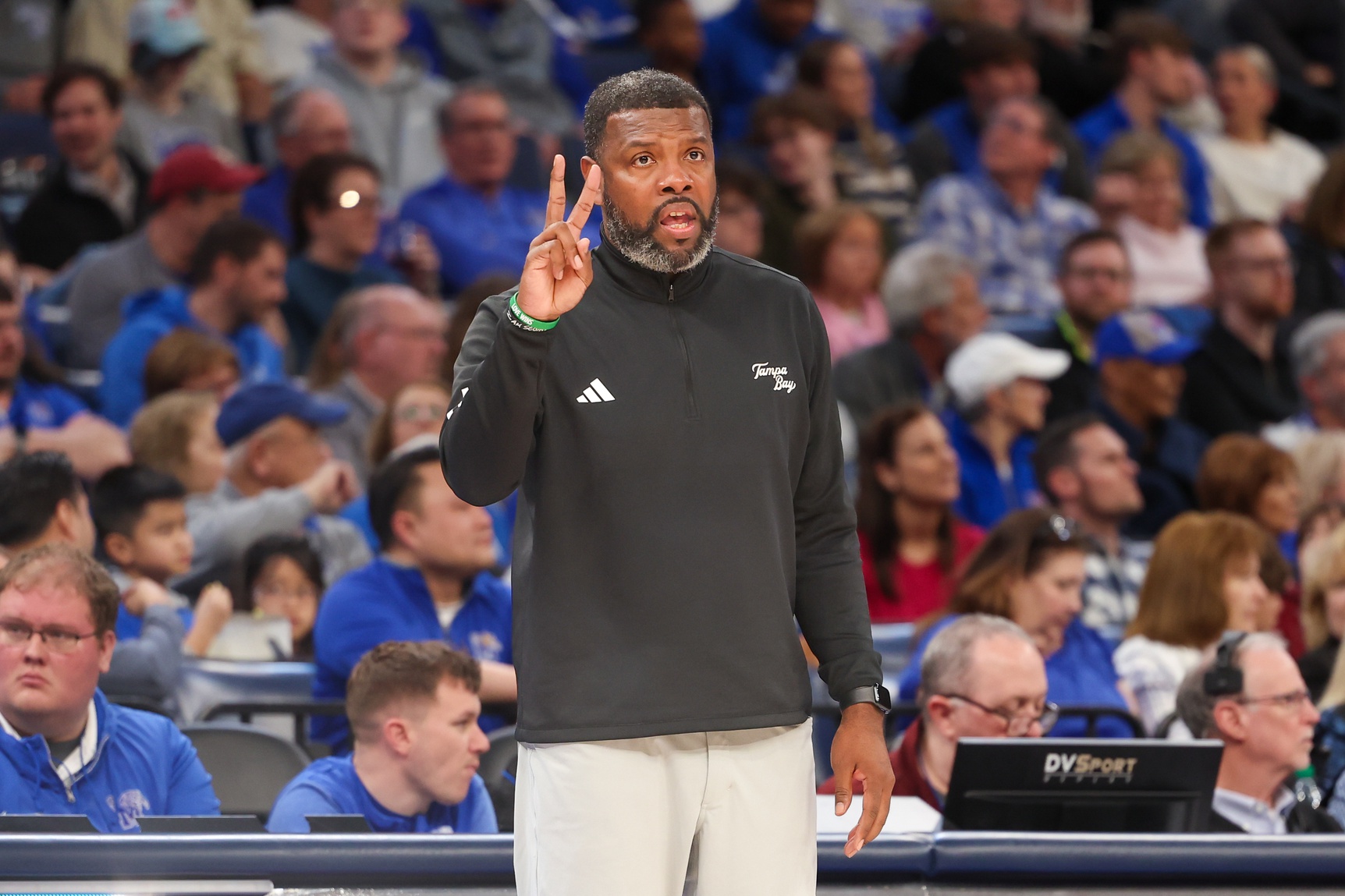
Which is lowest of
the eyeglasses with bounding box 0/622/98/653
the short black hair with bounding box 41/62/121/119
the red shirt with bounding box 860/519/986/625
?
the red shirt with bounding box 860/519/986/625

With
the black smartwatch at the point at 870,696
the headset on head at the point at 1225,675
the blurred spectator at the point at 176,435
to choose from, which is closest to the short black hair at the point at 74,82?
the blurred spectator at the point at 176,435

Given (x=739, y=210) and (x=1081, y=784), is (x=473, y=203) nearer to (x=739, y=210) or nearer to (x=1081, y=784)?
(x=739, y=210)

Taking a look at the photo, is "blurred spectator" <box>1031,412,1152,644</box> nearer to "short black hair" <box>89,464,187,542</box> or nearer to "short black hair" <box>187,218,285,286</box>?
"short black hair" <box>187,218,285,286</box>

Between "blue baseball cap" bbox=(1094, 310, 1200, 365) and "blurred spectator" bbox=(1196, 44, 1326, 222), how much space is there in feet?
6.53

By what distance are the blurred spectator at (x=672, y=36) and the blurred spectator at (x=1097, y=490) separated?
3.31 metres

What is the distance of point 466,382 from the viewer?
2053 millimetres

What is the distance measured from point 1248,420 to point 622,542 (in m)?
5.68

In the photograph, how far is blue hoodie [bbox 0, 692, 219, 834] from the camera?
3.19m

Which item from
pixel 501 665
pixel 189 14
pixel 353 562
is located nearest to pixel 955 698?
pixel 501 665

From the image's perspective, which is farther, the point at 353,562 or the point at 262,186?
the point at 262,186

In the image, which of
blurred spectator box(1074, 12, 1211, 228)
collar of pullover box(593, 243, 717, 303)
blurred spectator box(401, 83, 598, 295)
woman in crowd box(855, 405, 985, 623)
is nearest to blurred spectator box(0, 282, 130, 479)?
blurred spectator box(401, 83, 598, 295)

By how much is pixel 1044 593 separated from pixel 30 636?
261cm

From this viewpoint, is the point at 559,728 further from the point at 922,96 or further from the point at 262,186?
the point at 922,96

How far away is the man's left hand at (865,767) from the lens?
2.18m
